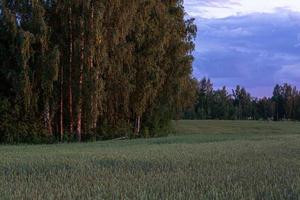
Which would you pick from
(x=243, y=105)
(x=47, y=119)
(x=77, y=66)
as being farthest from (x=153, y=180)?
(x=243, y=105)

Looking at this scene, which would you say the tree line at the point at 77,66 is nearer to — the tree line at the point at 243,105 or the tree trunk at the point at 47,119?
the tree trunk at the point at 47,119

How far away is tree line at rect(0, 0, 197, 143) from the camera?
3528cm

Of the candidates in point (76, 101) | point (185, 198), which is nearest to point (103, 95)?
point (76, 101)

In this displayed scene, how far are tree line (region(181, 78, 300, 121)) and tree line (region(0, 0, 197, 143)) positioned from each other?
85795mm

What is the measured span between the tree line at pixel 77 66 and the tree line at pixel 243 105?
281 feet

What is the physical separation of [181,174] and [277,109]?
5568 inches

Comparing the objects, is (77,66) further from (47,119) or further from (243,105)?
(243,105)

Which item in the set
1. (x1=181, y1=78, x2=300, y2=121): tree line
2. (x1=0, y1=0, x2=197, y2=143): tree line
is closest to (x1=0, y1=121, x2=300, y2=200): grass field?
(x1=0, y1=0, x2=197, y2=143): tree line

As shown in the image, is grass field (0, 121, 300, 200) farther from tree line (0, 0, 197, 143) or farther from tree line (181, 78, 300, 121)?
tree line (181, 78, 300, 121)

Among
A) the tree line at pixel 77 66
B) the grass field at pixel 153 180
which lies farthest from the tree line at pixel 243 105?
the grass field at pixel 153 180

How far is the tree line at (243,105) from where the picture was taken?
135 metres

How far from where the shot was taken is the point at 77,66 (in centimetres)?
3788

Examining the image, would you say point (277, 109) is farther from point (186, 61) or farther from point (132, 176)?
point (132, 176)

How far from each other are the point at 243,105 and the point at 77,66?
386 feet
